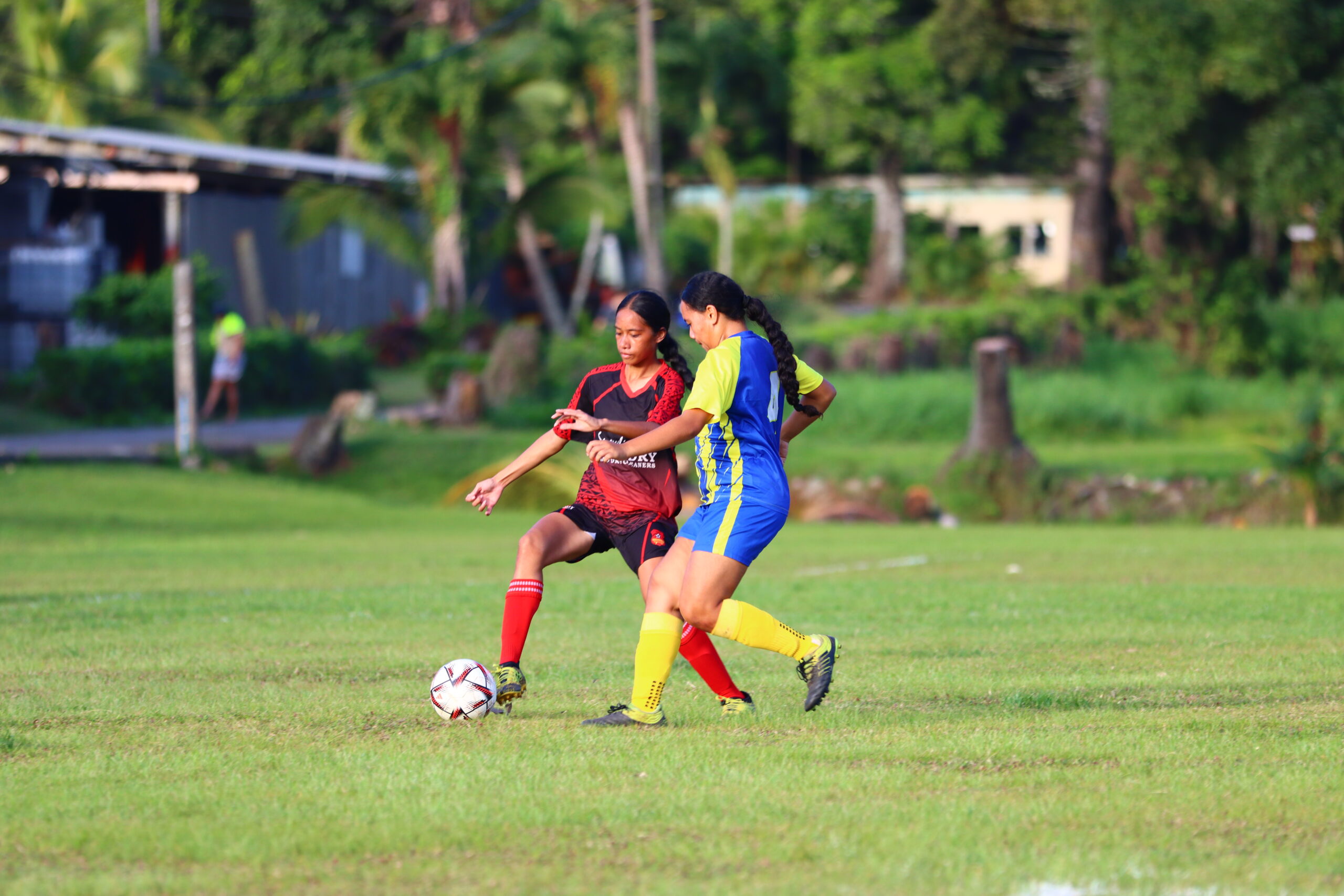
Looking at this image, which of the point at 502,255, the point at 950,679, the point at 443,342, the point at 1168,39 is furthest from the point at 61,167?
the point at 950,679

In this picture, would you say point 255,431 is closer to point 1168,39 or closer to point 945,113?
point 1168,39

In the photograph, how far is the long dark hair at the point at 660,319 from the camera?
688 centimetres

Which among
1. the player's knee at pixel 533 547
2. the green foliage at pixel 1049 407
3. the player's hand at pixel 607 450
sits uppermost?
the player's hand at pixel 607 450

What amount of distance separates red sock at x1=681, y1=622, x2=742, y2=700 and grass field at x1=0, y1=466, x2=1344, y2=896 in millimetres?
145

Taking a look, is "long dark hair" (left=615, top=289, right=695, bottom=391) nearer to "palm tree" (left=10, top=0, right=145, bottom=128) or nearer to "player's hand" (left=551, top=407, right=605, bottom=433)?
"player's hand" (left=551, top=407, right=605, bottom=433)

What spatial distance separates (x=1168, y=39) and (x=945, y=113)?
17.5 metres

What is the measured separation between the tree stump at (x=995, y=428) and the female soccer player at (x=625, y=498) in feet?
54.6

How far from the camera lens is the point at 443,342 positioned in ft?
121

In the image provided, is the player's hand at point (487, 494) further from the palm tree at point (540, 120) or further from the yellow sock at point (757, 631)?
the palm tree at point (540, 120)

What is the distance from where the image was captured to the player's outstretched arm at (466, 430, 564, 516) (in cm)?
672

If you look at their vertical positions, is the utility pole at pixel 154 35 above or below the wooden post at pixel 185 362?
above

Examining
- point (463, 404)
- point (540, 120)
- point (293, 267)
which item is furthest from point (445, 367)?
point (540, 120)

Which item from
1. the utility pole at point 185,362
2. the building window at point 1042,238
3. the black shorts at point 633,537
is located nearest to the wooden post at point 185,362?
the utility pole at point 185,362

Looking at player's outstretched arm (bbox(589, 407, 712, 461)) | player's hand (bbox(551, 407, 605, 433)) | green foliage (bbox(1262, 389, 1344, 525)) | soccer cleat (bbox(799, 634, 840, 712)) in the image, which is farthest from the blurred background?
player's outstretched arm (bbox(589, 407, 712, 461))
